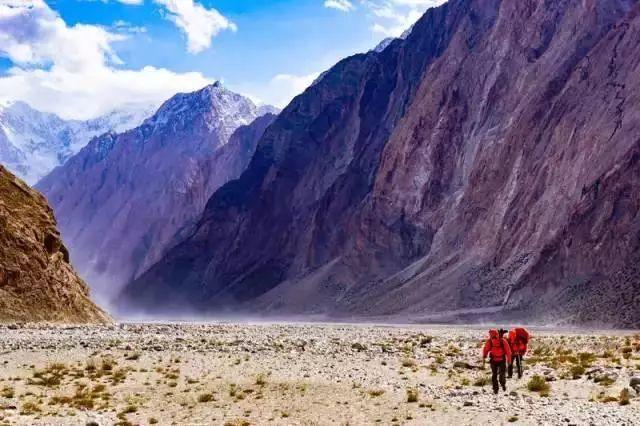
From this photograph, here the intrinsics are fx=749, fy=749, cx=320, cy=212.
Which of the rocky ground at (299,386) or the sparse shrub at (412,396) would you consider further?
the sparse shrub at (412,396)

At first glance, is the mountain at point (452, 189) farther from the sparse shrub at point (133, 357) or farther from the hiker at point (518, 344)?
the sparse shrub at point (133, 357)

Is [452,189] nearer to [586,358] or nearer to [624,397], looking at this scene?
[586,358]

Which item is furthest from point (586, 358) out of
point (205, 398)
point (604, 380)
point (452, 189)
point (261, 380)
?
point (452, 189)

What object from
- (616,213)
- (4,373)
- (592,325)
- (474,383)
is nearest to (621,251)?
(616,213)

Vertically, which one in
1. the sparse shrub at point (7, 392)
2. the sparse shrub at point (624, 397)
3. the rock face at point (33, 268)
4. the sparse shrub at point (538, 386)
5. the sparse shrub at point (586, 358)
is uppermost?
the rock face at point (33, 268)

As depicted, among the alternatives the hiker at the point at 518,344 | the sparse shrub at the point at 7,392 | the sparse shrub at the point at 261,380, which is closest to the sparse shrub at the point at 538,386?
the hiker at the point at 518,344

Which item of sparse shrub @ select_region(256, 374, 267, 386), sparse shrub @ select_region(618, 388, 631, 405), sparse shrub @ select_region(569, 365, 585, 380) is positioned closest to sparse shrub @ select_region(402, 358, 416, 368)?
sparse shrub @ select_region(256, 374, 267, 386)
